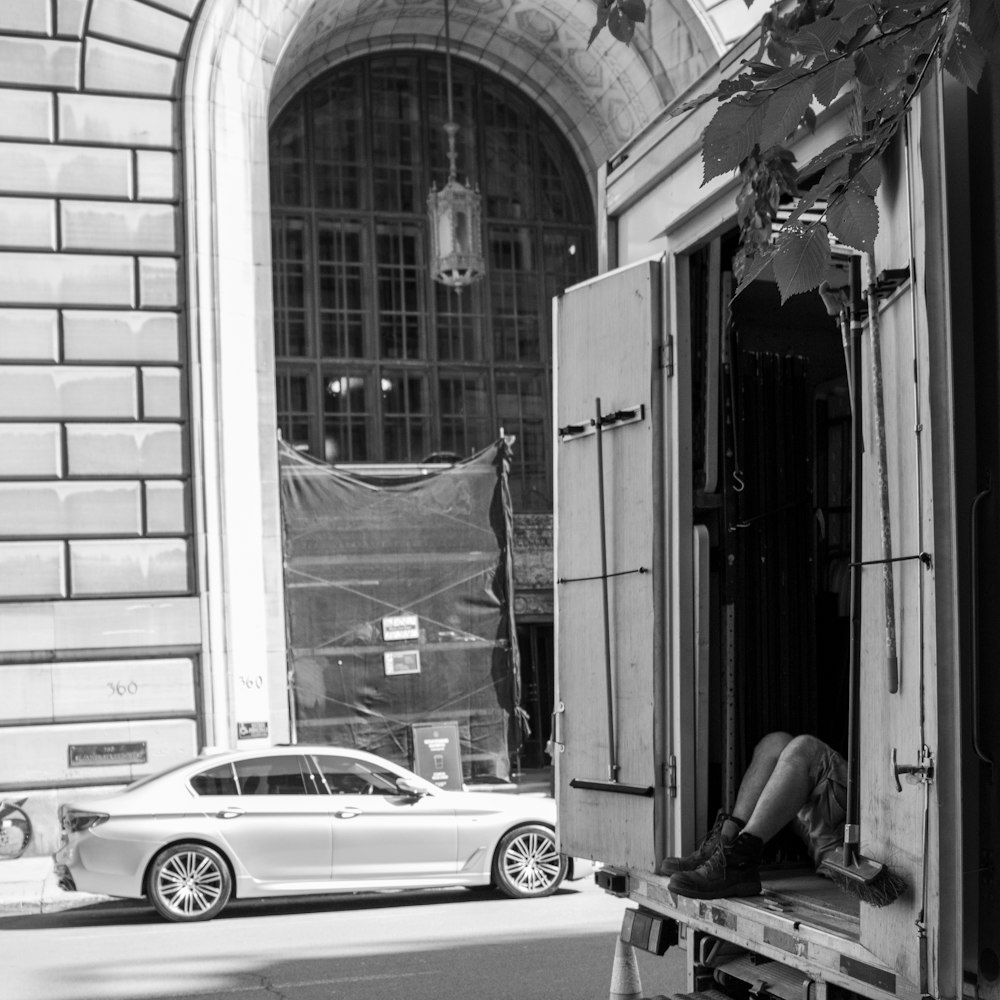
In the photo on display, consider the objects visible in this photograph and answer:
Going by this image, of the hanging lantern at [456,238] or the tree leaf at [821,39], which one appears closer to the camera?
the tree leaf at [821,39]

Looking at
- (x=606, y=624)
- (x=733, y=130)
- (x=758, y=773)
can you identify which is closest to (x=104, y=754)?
(x=606, y=624)

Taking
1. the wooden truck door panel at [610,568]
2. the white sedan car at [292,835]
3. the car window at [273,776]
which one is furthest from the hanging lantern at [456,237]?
the wooden truck door panel at [610,568]

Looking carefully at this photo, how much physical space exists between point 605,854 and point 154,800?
7.29 m

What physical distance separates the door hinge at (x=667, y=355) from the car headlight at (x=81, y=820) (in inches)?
320

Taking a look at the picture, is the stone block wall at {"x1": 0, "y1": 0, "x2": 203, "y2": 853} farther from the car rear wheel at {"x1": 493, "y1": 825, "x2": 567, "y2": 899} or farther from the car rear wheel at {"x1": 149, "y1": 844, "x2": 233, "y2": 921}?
the car rear wheel at {"x1": 493, "y1": 825, "x2": 567, "y2": 899}

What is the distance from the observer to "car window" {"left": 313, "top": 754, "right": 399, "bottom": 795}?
43.2 feet

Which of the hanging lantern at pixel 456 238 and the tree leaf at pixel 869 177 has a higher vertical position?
the hanging lantern at pixel 456 238

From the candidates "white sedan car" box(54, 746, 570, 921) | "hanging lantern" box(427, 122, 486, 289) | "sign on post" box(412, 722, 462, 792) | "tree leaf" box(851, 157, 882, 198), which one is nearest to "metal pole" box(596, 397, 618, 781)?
"tree leaf" box(851, 157, 882, 198)

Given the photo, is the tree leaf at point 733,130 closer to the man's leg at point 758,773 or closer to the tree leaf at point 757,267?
the tree leaf at point 757,267

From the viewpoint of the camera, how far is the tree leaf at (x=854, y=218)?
392 cm

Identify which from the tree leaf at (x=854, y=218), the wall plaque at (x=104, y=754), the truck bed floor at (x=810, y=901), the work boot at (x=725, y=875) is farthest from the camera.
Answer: the wall plaque at (x=104, y=754)

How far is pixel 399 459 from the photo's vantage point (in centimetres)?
2128

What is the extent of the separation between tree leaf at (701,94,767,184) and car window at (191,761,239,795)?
10.1 m

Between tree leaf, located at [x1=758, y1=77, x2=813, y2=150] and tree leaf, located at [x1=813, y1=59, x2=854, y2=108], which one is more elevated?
tree leaf, located at [x1=813, y1=59, x2=854, y2=108]
